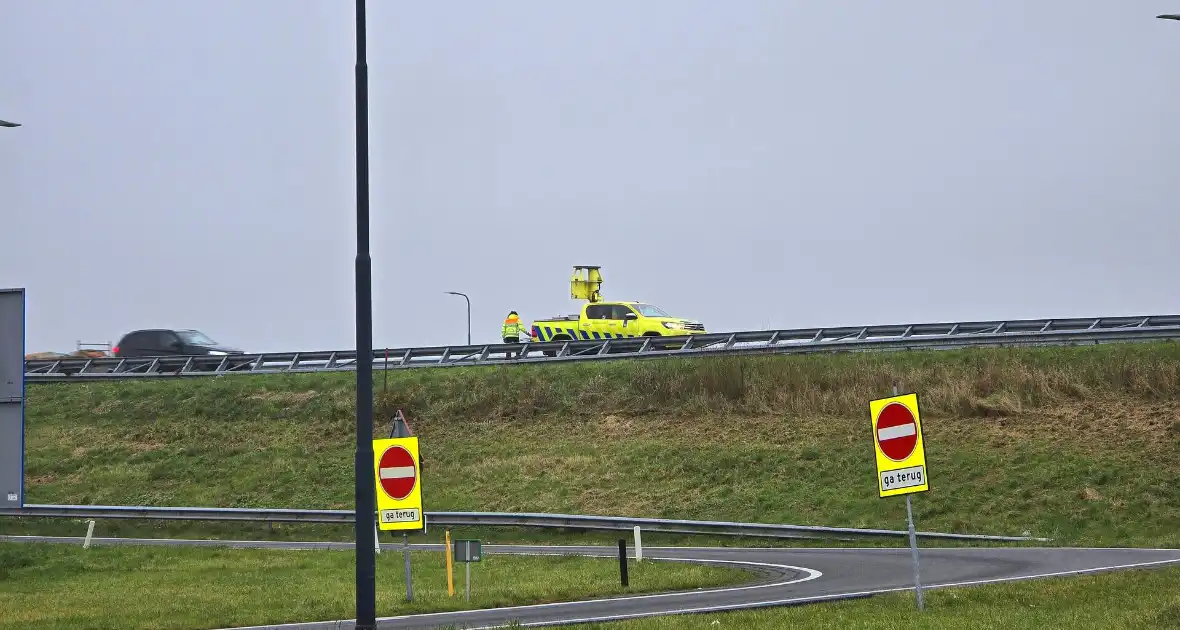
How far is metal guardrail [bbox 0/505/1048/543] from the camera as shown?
97.0 ft

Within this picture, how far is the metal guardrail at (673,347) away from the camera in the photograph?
40.2 meters

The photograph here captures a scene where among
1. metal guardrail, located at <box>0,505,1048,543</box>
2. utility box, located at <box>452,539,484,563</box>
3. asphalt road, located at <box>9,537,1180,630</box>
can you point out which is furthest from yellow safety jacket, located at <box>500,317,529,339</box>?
utility box, located at <box>452,539,484,563</box>

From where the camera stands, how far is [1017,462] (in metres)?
32.7

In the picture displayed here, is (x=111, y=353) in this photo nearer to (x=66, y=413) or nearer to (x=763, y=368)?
(x=66, y=413)

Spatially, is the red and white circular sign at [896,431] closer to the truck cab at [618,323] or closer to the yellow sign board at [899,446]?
the yellow sign board at [899,446]

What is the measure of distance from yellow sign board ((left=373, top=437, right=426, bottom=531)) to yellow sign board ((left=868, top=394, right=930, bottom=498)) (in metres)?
5.89

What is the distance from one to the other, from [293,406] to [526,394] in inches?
309

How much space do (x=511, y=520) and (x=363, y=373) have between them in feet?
59.5

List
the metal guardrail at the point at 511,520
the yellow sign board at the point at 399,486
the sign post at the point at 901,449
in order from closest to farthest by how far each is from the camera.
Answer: the sign post at the point at 901,449 → the yellow sign board at the point at 399,486 → the metal guardrail at the point at 511,520

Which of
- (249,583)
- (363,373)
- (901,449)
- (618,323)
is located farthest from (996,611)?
(618,323)

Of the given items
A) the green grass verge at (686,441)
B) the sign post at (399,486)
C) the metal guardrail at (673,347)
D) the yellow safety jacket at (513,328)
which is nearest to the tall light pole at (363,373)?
the sign post at (399,486)

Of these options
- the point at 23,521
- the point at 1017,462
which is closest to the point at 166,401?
the point at 23,521

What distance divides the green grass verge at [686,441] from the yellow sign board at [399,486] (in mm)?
14391

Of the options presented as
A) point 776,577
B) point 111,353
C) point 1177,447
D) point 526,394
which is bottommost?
point 776,577
